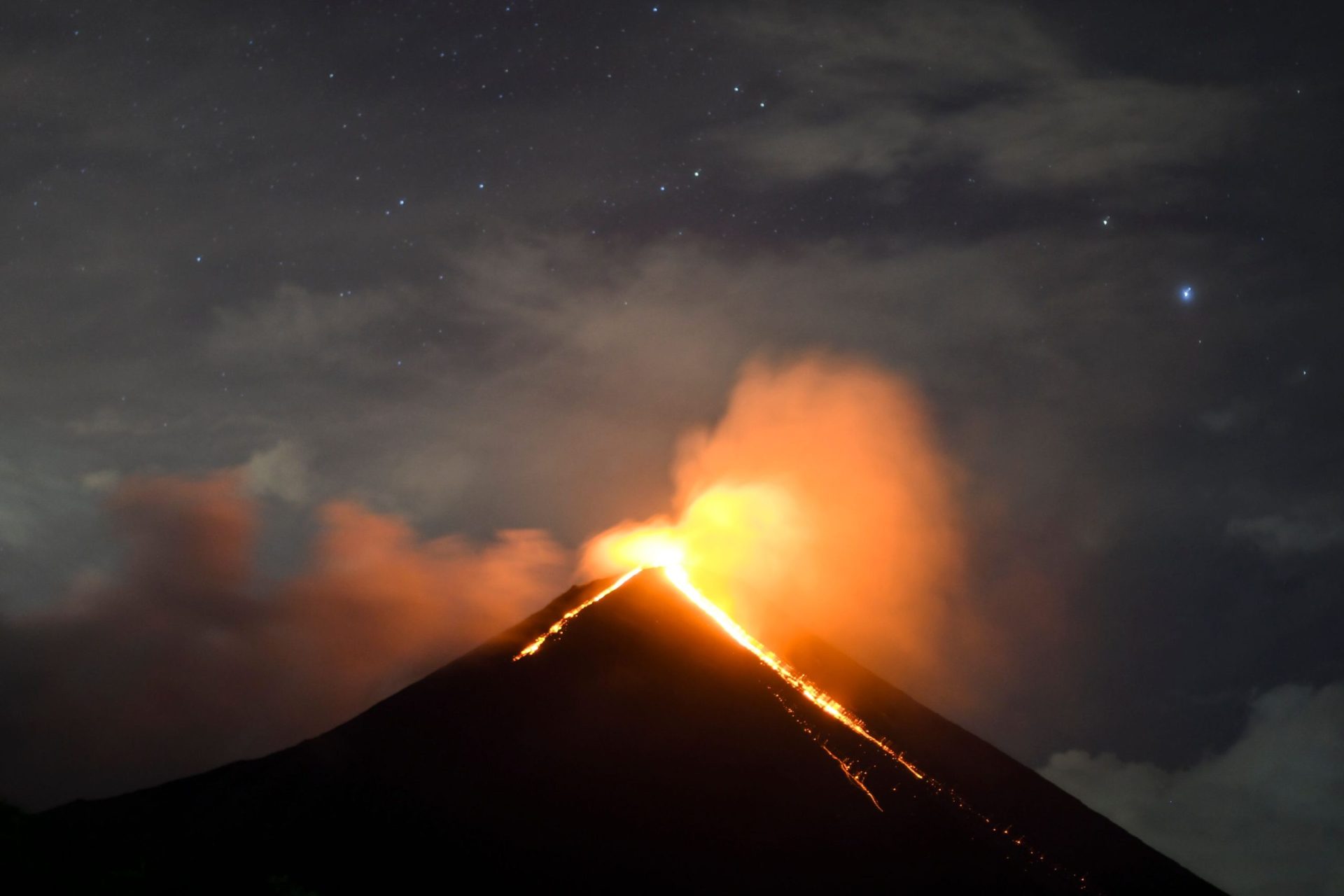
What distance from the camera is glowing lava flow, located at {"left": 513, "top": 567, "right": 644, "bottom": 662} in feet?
128

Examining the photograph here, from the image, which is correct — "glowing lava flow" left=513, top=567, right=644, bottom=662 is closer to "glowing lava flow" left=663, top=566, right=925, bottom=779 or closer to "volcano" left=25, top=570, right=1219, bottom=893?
"volcano" left=25, top=570, right=1219, bottom=893

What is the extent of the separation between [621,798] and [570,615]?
12.7 metres

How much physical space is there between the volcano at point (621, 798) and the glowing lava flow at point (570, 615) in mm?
176

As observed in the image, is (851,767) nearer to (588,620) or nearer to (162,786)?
(588,620)

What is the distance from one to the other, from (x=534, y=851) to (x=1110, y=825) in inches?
836

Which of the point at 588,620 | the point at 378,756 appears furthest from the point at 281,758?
the point at 588,620

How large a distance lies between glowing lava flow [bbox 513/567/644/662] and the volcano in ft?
0.58

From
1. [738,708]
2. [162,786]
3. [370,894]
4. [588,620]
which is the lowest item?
[370,894]

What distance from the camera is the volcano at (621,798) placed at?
27469 millimetres

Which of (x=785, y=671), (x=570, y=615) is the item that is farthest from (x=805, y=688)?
(x=570, y=615)

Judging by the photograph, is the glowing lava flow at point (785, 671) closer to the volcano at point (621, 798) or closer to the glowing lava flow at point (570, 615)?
the volcano at point (621, 798)

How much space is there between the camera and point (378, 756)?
32.2 metres

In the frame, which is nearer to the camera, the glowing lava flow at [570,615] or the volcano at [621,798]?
the volcano at [621,798]

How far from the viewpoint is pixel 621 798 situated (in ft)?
97.7
